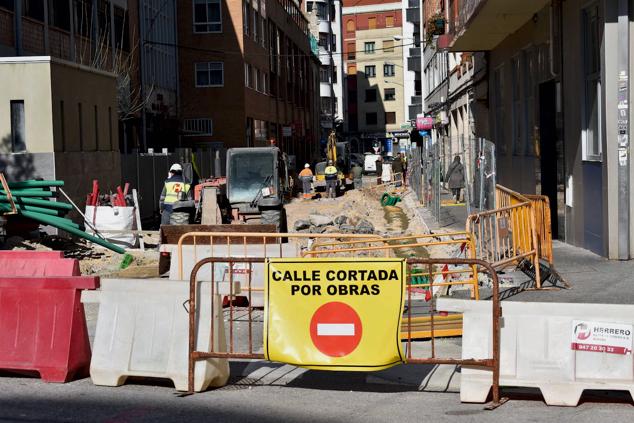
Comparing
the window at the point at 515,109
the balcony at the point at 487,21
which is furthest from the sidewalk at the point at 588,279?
the window at the point at 515,109

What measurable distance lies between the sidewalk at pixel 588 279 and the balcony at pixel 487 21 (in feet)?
14.9

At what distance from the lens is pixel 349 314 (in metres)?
7.61

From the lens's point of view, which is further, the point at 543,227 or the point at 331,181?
the point at 331,181

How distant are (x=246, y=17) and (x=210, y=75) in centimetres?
450

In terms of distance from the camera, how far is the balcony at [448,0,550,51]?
18359 millimetres

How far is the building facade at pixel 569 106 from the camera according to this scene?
13.7m

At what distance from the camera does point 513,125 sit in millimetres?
22938

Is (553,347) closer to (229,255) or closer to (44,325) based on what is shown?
(44,325)

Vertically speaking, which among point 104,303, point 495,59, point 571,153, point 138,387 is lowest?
point 138,387

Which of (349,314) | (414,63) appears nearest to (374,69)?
(414,63)

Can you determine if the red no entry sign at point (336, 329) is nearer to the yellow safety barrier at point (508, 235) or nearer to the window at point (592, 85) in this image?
the yellow safety barrier at point (508, 235)

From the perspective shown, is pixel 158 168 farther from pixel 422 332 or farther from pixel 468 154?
pixel 422 332

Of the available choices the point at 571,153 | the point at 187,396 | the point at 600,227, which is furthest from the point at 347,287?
the point at 571,153

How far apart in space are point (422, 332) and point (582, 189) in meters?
6.53
